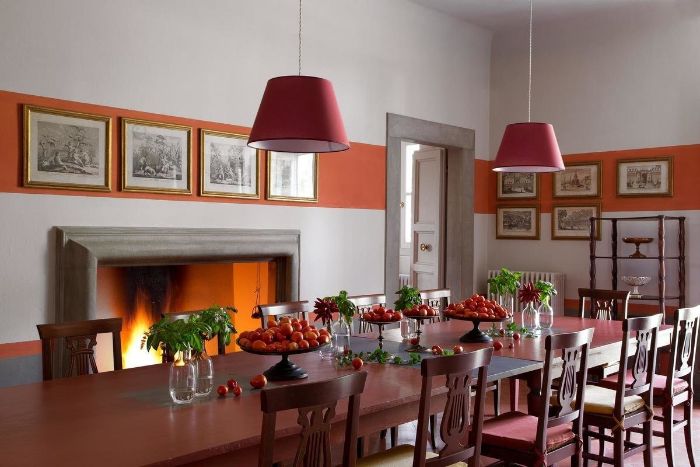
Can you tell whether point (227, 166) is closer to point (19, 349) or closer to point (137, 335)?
point (137, 335)

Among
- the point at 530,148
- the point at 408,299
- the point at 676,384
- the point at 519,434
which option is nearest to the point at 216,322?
the point at 408,299

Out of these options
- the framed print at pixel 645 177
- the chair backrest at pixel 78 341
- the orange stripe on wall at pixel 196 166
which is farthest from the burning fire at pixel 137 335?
the framed print at pixel 645 177

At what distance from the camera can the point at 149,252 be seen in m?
4.48

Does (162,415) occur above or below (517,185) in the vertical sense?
below

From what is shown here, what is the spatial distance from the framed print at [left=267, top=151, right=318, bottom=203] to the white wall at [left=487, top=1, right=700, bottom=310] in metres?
2.63

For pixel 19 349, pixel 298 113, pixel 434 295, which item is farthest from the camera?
pixel 434 295

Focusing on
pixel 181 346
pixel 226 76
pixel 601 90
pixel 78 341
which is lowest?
pixel 78 341

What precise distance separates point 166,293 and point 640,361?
3053 millimetres

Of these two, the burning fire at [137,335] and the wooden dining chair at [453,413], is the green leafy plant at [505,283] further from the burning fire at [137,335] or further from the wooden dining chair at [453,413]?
the burning fire at [137,335]

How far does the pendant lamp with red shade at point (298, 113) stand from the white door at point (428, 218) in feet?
14.5

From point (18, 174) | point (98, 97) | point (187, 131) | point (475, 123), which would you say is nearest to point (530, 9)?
point (475, 123)

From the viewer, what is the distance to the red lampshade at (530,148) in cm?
430

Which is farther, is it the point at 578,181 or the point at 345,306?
the point at 578,181

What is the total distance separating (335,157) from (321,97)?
284 cm
